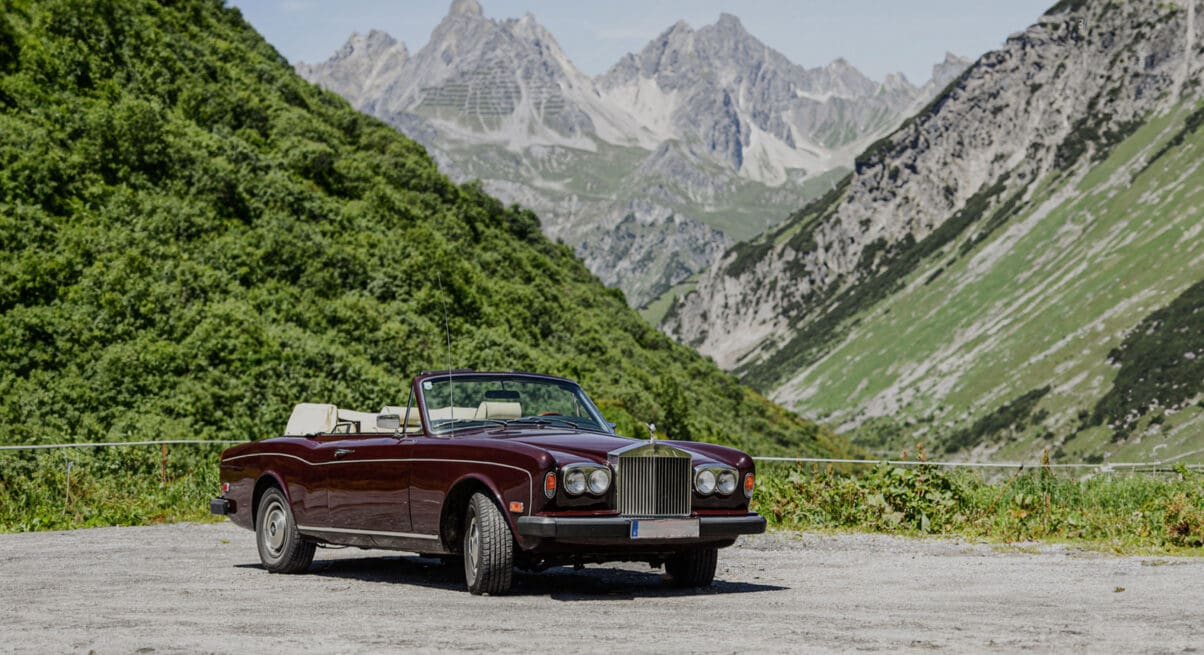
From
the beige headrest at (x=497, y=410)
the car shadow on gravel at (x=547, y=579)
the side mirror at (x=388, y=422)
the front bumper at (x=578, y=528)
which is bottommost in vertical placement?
the car shadow on gravel at (x=547, y=579)

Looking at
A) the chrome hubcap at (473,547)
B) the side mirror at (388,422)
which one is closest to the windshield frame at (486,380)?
the side mirror at (388,422)

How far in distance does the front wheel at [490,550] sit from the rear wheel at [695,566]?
5.66ft

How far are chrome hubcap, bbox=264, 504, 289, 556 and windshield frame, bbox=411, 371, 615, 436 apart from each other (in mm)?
2136

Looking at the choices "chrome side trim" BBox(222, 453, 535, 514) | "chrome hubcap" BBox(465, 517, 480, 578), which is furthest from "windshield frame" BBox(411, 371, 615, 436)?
"chrome hubcap" BBox(465, 517, 480, 578)

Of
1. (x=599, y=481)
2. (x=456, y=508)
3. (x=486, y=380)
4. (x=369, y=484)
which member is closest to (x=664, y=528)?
(x=599, y=481)

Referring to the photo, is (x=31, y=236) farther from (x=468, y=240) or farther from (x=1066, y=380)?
(x=1066, y=380)

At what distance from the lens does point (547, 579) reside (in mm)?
11383

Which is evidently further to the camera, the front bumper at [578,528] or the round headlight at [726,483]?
the round headlight at [726,483]

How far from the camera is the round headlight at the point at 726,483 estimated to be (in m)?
10.1

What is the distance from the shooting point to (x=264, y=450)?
12359mm

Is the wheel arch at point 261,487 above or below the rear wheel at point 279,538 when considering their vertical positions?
above

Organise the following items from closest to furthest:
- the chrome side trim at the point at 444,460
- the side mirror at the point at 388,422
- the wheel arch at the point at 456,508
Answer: the chrome side trim at the point at 444,460 → the wheel arch at the point at 456,508 → the side mirror at the point at 388,422

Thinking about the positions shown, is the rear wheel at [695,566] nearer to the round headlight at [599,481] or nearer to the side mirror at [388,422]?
the round headlight at [599,481]

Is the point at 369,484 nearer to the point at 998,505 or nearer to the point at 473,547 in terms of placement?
the point at 473,547
